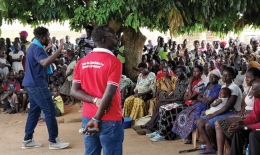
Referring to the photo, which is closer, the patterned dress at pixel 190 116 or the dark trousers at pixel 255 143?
the dark trousers at pixel 255 143

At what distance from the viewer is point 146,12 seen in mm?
5992

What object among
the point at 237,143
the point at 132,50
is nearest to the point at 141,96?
the point at 132,50

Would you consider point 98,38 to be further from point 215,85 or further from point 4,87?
point 4,87

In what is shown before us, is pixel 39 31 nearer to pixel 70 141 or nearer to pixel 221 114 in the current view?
pixel 70 141

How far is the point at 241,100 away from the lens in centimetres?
494

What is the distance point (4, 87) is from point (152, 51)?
175 inches

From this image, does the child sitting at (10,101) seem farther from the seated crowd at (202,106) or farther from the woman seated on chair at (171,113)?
the woman seated on chair at (171,113)

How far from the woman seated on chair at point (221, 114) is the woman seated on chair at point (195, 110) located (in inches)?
10.9

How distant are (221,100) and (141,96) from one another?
2364 mm

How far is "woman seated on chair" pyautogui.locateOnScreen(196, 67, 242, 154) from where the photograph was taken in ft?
15.7

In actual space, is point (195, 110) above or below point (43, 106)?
below

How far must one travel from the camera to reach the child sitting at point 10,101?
8.59 meters

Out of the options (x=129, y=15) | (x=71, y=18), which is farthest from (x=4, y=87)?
(x=129, y=15)

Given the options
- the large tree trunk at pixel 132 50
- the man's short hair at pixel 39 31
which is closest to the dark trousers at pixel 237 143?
the man's short hair at pixel 39 31
